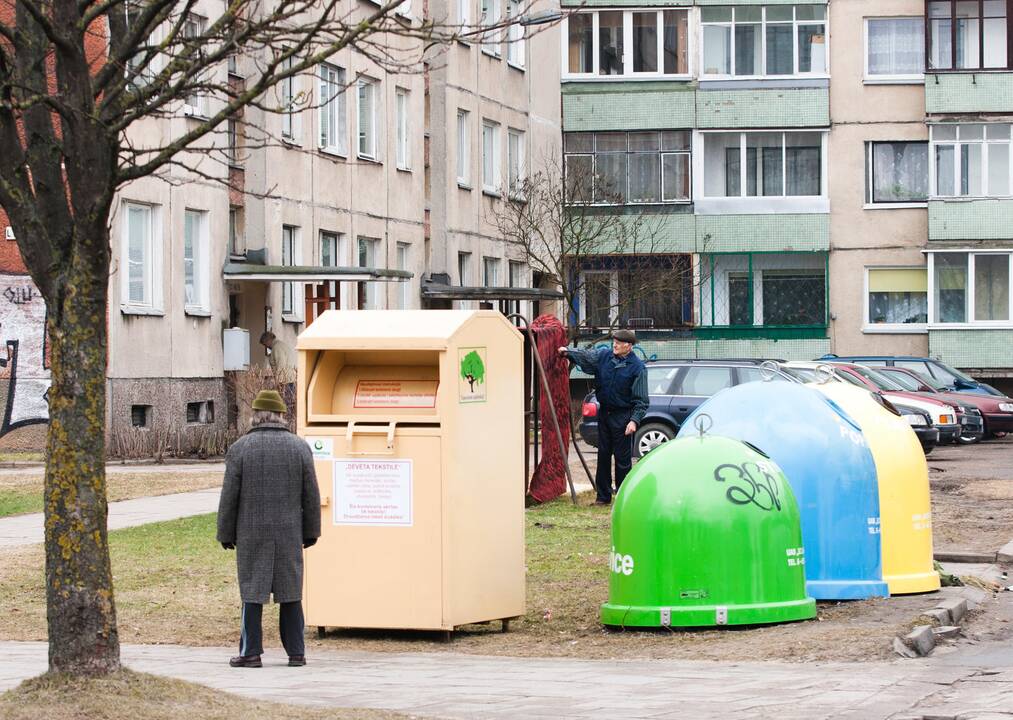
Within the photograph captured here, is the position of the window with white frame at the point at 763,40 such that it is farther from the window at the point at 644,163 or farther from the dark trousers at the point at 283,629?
the dark trousers at the point at 283,629

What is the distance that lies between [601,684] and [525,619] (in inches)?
118

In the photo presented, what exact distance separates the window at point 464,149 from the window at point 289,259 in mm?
8855

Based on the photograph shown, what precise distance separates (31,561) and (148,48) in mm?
8361

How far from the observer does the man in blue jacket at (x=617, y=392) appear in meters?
20.3

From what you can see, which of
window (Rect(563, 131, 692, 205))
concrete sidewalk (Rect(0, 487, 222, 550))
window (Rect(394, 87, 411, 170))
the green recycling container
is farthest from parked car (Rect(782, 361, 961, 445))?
the green recycling container

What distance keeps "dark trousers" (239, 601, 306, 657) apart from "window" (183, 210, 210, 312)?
2408cm

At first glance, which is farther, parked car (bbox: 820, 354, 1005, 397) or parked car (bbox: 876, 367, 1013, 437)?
parked car (bbox: 820, 354, 1005, 397)

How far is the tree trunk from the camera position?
7.98 metres

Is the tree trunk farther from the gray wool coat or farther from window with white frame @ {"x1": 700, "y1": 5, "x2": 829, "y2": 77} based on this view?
window with white frame @ {"x1": 700, "y1": 5, "x2": 829, "y2": 77}

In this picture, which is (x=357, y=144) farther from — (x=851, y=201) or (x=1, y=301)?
(x=851, y=201)

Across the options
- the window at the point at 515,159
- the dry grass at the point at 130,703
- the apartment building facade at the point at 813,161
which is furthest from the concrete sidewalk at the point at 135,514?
the apartment building facade at the point at 813,161

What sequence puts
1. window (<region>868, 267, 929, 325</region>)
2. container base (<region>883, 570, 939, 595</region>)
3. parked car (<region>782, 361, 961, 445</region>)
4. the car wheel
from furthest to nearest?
window (<region>868, 267, 929, 325</region>)
parked car (<region>782, 361, 961, 445</region>)
the car wheel
container base (<region>883, 570, 939, 595</region>)

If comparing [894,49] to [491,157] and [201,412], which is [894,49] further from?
[201,412]

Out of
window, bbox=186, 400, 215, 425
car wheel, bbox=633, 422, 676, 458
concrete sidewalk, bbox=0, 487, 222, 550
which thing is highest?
window, bbox=186, 400, 215, 425
